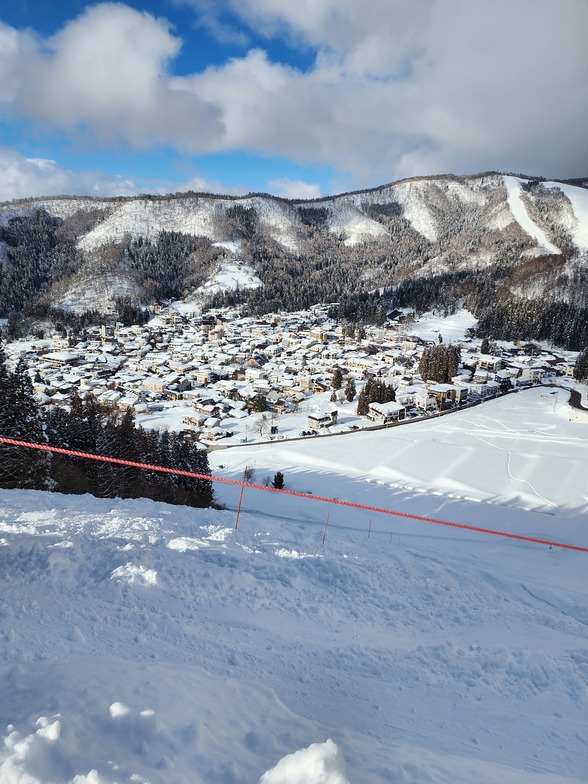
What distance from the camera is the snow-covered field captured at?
7.66 ft

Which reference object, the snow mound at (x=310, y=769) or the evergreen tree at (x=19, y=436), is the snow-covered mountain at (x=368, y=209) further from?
the snow mound at (x=310, y=769)

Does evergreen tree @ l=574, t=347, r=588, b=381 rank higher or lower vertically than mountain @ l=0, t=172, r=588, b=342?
lower

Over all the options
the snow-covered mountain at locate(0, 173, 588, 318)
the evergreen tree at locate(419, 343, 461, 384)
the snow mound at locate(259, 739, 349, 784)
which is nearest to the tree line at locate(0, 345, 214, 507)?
the snow mound at locate(259, 739, 349, 784)

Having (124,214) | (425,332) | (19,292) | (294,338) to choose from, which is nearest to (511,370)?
(425,332)

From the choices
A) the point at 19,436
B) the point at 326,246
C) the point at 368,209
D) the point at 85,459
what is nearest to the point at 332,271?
the point at 326,246

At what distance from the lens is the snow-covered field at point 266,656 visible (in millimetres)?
2336

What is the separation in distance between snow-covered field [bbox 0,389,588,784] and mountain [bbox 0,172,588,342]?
6971cm

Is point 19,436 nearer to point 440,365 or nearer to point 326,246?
point 440,365

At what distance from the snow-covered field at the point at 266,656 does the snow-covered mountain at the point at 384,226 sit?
9534cm

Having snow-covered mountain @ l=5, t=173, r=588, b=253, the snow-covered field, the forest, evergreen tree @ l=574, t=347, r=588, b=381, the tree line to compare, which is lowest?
the tree line

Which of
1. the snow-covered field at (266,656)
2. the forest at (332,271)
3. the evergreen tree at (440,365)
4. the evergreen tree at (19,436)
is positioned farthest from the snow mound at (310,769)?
the forest at (332,271)

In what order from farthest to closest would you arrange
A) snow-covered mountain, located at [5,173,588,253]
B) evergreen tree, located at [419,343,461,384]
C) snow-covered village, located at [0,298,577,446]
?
snow-covered mountain, located at [5,173,588,253] < evergreen tree, located at [419,343,461,384] < snow-covered village, located at [0,298,577,446]

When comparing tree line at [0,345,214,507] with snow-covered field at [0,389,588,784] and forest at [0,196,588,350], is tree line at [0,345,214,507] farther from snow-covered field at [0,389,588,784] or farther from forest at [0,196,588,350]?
forest at [0,196,588,350]

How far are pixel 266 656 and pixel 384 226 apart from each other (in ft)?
589
